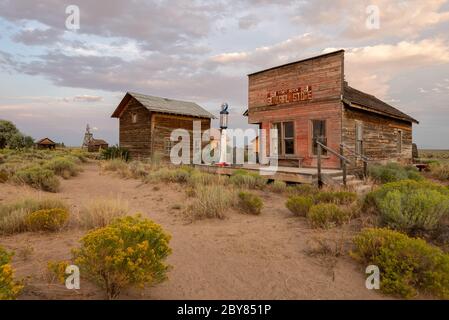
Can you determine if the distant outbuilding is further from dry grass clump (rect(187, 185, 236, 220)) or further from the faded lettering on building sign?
dry grass clump (rect(187, 185, 236, 220))

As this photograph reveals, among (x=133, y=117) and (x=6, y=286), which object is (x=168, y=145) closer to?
(x=133, y=117)

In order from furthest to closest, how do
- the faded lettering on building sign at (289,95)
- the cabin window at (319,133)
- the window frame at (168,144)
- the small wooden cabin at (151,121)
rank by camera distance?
the window frame at (168,144) → the small wooden cabin at (151,121) → the faded lettering on building sign at (289,95) → the cabin window at (319,133)

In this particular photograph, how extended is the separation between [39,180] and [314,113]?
11130 millimetres

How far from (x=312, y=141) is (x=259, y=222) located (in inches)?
314

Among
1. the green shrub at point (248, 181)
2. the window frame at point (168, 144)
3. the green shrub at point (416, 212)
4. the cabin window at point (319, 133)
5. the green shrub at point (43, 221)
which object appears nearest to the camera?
the green shrub at point (416, 212)

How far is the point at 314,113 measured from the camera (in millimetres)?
12703

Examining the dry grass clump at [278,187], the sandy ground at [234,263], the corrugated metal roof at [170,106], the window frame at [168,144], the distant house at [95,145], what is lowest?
the sandy ground at [234,263]

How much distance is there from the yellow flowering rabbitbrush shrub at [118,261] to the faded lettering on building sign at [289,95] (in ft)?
37.3

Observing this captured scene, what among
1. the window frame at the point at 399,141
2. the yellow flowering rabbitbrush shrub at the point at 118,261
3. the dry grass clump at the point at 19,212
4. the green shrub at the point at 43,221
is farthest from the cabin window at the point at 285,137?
the yellow flowering rabbitbrush shrub at the point at 118,261

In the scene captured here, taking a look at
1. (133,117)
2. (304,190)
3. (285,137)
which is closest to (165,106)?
(133,117)

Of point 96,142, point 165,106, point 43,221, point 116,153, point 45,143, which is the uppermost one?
point 165,106

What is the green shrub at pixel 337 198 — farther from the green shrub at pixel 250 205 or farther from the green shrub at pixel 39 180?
the green shrub at pixel 39 180

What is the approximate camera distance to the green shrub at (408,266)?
3133 mm

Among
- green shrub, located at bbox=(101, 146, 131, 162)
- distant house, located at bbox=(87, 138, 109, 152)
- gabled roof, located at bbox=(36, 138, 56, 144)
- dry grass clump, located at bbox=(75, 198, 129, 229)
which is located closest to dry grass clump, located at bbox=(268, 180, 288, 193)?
dry grass clump, located at bbox=(75, 198, 129, 229)
